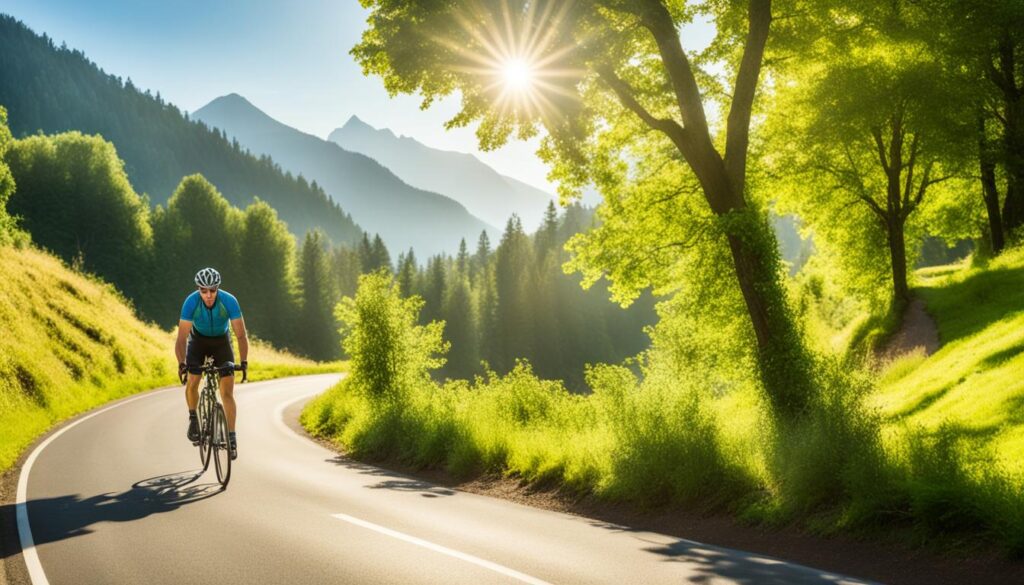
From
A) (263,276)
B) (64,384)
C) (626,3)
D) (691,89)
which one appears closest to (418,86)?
(626,3)

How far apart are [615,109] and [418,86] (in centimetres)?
504

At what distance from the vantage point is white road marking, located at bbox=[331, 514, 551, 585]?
5957 mm

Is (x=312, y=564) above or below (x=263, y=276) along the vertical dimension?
below

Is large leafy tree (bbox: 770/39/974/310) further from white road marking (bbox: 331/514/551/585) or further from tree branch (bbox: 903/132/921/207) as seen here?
white road marking (bbox: 331/514/551/585)

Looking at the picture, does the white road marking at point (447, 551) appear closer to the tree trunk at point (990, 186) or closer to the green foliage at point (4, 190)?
the tree trunk at point (990, 186)

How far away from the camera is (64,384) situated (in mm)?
21719

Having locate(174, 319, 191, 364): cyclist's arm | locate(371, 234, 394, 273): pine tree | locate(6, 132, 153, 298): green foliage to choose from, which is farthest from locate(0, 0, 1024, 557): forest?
locate(371, 234, 394, 273): pine tree

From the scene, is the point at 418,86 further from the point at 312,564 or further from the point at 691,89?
the point at 312,564

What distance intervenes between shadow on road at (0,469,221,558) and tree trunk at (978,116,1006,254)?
1011 inches

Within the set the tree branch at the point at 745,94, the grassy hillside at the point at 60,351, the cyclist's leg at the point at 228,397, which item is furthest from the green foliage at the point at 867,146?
the grassy hillside at the point at 60,351

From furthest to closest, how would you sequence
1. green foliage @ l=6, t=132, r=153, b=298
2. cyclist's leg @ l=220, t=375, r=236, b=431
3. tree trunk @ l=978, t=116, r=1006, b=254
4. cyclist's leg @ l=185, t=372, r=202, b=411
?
green foliage @ l=6, t=132, r=153, b=298, tree trunk @ l=978, t=116, r=1006, b=254, cyclist's leg @ l=185, t=372, r=202, b=411, cyclist's leg @ l=220, t=375, r=236, b=431

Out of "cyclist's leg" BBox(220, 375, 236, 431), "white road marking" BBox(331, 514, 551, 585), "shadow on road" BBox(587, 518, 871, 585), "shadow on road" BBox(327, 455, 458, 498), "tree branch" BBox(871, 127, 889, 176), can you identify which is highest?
"tree branch" BBox(871, 127, 889, 176)

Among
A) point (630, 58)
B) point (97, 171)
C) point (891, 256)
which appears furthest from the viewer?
point (97, 171)

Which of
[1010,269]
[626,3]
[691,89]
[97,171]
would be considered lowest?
[1010,269]
